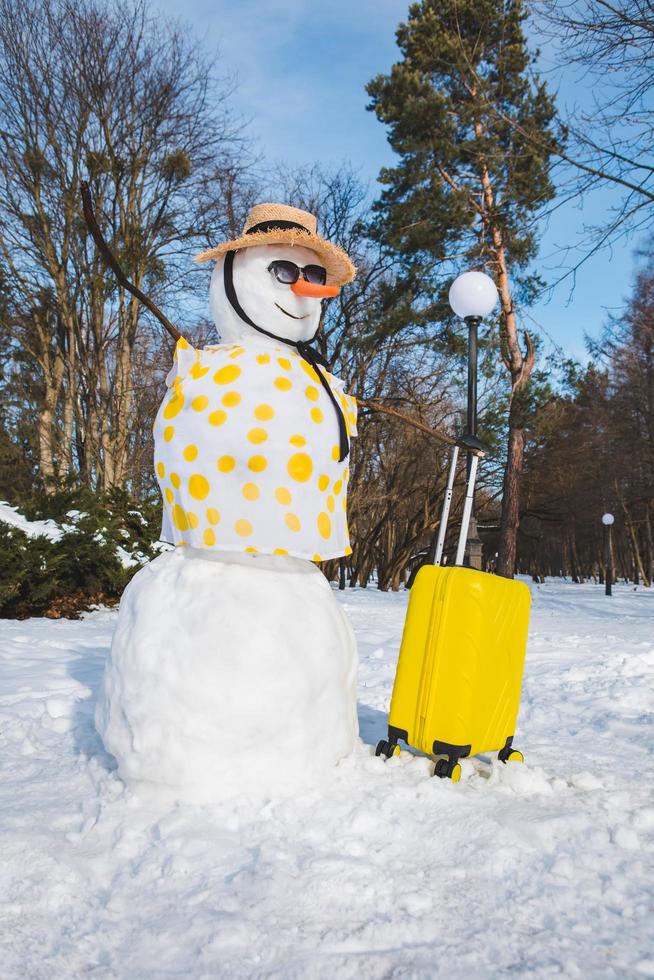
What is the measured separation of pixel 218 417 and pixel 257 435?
0.16 metres

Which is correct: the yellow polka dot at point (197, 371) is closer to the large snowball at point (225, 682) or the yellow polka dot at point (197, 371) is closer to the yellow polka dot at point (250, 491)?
the yellow polka dot at point (250, 491)

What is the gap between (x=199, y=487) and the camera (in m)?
2.65

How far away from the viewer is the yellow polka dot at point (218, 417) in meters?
2.63

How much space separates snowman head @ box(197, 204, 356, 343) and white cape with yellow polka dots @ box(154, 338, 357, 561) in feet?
0.79

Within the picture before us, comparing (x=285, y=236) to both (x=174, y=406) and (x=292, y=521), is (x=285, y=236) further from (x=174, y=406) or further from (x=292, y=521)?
(x=292, y=521)

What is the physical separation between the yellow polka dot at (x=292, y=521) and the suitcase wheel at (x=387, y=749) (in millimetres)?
934

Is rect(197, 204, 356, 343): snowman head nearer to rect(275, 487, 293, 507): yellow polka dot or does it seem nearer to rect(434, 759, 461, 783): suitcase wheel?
rect(275, 487, 293, 507): yellow polka dot

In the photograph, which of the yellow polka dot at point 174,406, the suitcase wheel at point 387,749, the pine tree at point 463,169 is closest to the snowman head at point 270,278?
the yellow polka dot at point 174,406

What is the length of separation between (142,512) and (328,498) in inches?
283

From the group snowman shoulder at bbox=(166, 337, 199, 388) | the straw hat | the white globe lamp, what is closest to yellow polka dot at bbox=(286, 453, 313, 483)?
snowman shoulder at bbox=(166, 337, 199, 388)

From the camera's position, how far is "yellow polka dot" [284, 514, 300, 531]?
2.63 meters

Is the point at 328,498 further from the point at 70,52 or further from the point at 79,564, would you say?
the point at 70,52

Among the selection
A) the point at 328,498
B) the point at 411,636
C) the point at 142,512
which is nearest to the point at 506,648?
the point at 411,636

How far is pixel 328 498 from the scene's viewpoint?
2.78 meters
